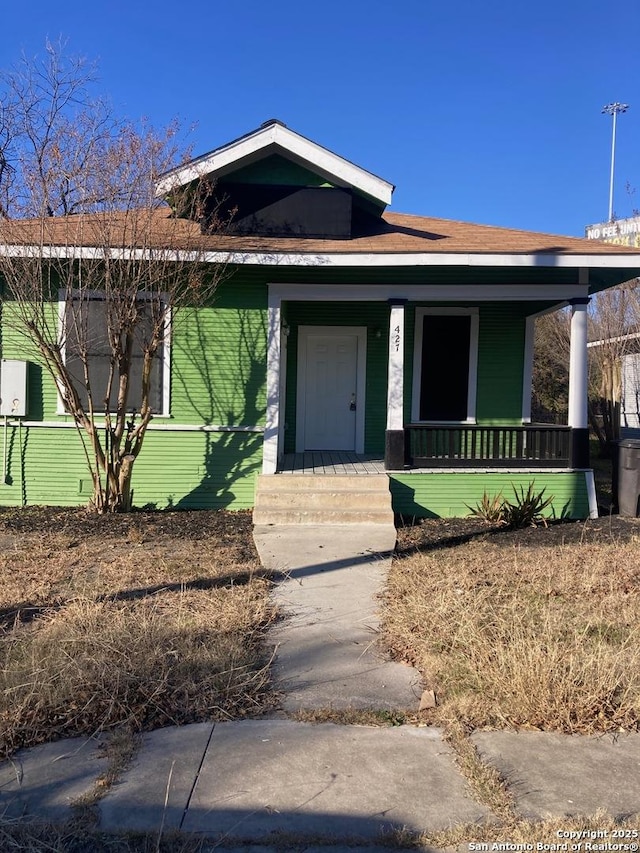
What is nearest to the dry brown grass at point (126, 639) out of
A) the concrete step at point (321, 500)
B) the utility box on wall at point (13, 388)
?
the concrete step at point (321, 500)

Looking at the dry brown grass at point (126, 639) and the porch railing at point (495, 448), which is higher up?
the porch railing at point (495, 448)

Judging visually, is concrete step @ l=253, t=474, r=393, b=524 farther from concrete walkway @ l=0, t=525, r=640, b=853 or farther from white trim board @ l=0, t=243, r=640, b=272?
concrete walkway @ l=0, t=525, r=640, b=853

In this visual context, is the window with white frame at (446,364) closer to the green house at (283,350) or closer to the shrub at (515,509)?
the green house at (283,350)

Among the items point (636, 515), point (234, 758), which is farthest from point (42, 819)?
point (636, 515)

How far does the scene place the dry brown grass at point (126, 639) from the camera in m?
3.39

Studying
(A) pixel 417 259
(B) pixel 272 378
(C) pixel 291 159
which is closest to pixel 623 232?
(C) pixel 291 159

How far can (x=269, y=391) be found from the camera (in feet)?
30.0

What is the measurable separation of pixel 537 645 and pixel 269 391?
5.97m

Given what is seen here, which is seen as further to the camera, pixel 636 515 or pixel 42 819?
pixel 636 515

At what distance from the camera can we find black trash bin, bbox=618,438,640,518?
8.80 m

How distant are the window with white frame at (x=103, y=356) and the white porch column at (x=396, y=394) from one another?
305 cm

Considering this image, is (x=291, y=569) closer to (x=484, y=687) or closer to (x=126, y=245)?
(x=484, y=687)

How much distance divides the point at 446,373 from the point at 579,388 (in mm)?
2420

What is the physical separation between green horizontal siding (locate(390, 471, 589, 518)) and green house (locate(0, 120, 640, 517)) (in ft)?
0.06
